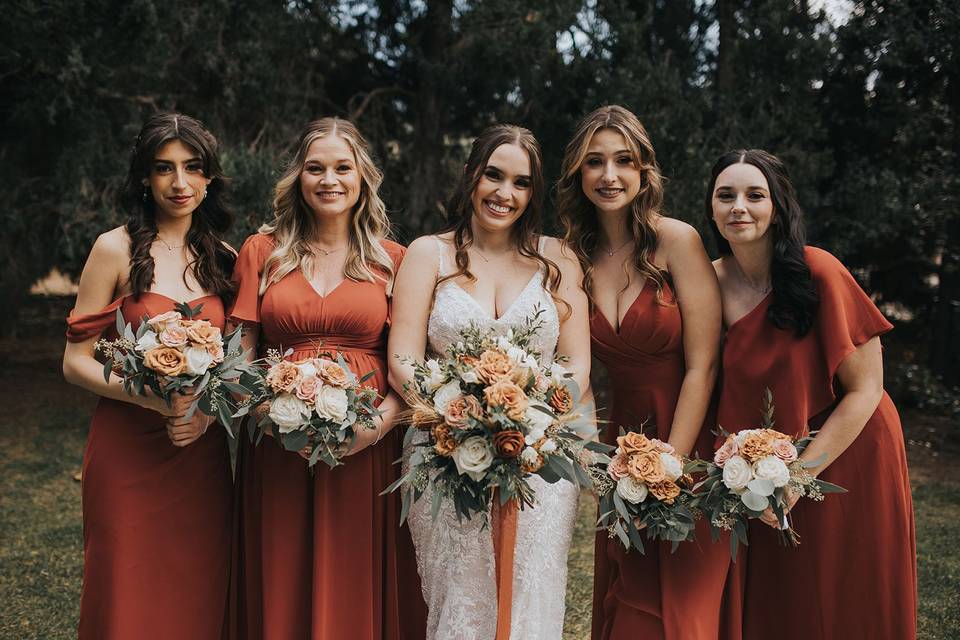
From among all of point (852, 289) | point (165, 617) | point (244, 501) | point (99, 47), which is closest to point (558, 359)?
point (852, 289)

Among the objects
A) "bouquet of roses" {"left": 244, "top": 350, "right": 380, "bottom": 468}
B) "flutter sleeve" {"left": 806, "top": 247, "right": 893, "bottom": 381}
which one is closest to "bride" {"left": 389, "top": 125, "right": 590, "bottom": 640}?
"bouquet of roses" {"left": 244, "top": 350, "right": 380, "bottom": 468}

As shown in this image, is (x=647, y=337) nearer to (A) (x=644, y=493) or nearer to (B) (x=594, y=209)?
(B) (x=594, y=209)

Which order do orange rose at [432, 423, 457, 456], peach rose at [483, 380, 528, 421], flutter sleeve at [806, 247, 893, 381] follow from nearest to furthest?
peach rose at [483, 380, 528, 421] → orange rose at [432, 423, 457, 456] → flutter sleeve at [806, 247, 893, 381]

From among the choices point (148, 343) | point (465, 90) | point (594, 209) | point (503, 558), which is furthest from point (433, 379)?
point (465, 90)

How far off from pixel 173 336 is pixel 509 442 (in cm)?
147

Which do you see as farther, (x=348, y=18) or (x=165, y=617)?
(x=348, y=18)

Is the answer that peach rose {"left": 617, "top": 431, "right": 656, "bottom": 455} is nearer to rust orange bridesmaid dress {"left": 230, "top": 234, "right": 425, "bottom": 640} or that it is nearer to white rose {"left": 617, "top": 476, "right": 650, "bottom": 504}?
white rose {"left": 617, "top": 476, "right": 650, "bottom": 504}

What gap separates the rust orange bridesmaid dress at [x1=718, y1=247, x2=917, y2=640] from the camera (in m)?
3.68

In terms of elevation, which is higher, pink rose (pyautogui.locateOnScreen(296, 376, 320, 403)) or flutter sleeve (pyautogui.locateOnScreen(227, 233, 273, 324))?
flutter sleeve (pyautogui.locateOnScreen(227, 233, 273, 324))

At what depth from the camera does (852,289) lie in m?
3.73

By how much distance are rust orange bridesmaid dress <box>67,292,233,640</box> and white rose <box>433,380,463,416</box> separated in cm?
149

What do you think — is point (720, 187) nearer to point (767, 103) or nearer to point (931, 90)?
point (767, 103)

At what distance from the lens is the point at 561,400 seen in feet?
10.1

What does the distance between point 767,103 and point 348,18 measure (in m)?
5.03
